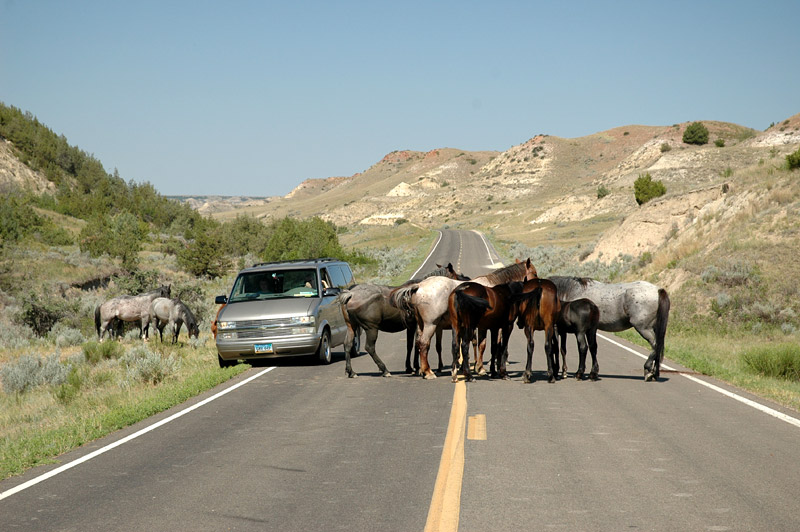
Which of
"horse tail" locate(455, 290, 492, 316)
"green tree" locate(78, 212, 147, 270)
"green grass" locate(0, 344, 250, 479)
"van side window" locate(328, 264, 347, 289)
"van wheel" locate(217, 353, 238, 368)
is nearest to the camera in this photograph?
"green grass" locate(0, 344, 250, 479)

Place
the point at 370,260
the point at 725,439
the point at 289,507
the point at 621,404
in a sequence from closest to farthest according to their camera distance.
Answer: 1. the point at 289,507
2. the point at 725,439
3. the point at 621,404
4. the point at 370,260

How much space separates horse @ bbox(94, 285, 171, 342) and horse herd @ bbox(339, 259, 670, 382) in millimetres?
10593

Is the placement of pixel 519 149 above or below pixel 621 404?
above

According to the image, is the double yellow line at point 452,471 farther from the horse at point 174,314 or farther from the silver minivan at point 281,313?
the horse at point 174,314

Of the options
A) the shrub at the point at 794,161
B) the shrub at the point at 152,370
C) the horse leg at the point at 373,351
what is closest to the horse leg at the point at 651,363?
the horse leg at the point at 373,351

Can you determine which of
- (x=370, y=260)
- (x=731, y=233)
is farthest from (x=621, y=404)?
(x=370, y=260)

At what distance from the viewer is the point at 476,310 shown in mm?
12578

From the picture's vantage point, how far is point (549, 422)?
9414 mm

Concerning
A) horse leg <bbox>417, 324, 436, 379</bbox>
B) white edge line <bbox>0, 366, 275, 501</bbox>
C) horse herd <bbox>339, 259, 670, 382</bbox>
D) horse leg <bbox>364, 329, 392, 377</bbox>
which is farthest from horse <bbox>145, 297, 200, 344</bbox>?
horse leg <bbox>417, 324, 436, 379</bbox>

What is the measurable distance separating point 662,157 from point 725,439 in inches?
4298

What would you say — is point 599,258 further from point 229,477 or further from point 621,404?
point 229,477

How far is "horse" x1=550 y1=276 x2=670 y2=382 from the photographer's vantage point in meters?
13.1

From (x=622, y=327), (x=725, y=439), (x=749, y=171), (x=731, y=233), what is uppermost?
(x=749, y=171)

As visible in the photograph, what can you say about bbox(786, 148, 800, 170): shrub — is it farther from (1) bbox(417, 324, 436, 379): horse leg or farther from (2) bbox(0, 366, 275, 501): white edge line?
(2) bbox(0, 366, 275, 501): white edge line
